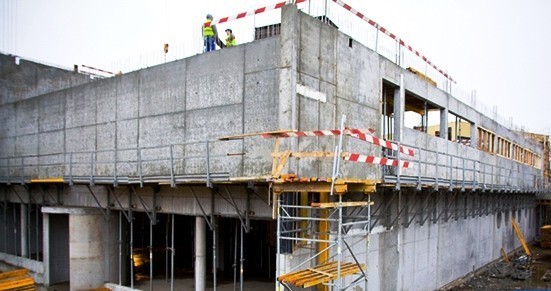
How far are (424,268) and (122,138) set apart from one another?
10.7 metres

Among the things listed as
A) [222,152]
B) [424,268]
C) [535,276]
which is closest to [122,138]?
[222,152]

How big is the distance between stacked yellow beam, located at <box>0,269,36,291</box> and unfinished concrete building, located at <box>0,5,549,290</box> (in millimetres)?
896

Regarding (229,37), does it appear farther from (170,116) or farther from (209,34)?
(170,116)

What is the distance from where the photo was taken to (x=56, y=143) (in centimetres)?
1505

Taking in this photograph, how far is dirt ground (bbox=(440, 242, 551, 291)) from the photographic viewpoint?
1756cm

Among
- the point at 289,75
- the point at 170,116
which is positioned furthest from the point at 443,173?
the point at 170,116

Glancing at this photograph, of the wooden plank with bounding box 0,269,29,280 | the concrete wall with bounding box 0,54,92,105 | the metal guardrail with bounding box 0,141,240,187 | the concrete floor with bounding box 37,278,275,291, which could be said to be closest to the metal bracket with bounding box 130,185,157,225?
the metal guardrail with bounding box 0,141,240,187

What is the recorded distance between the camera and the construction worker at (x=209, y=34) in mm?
11602

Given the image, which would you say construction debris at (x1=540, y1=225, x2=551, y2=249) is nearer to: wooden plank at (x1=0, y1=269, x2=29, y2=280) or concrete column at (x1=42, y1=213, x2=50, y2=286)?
concrete column at (x1=42, y1=213, x2=50, y2=286)

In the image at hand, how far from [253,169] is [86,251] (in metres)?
7.31

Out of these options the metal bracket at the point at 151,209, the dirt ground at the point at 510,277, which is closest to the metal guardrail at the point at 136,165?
the metal bracket at the point at 151,209

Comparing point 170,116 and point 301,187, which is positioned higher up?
point 170,116

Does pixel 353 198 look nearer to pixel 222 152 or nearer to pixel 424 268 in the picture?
pixel 222 152

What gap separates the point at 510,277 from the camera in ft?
63.6
